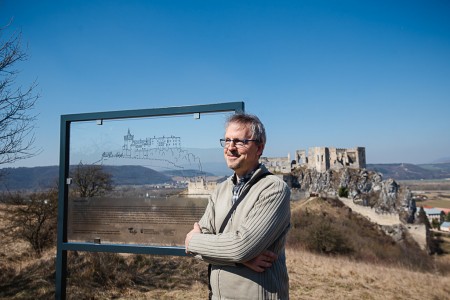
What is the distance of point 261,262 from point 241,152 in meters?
0.59

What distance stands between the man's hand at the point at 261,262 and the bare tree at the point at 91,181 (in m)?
2.75

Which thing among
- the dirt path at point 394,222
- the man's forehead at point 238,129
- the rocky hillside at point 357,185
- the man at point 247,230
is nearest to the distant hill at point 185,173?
the man at point 247,230

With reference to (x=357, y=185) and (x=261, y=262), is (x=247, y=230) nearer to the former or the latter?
(x=261, y=262)

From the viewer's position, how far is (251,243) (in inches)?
60.9

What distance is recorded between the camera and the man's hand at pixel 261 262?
162cm

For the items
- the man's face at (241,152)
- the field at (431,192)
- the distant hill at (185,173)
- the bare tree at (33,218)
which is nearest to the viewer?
the man's face at (241,152)

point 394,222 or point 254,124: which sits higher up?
point 254,124

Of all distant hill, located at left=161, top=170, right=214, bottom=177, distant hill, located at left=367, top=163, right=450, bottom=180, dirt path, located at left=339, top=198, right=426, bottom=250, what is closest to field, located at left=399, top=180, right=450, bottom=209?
distant hill, located at left=367, top=163, right=450, bottom=180

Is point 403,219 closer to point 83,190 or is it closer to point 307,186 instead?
point 307,186

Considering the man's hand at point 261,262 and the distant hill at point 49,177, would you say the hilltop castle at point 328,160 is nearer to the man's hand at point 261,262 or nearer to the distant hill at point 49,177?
the distant hill at point 49,177

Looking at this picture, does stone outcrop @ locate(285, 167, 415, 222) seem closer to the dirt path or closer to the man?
the dirt path

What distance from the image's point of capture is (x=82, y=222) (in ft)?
12.9

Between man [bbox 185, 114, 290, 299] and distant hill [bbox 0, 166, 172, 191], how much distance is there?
2110 millimetres

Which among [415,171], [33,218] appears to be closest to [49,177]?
[33,218]
